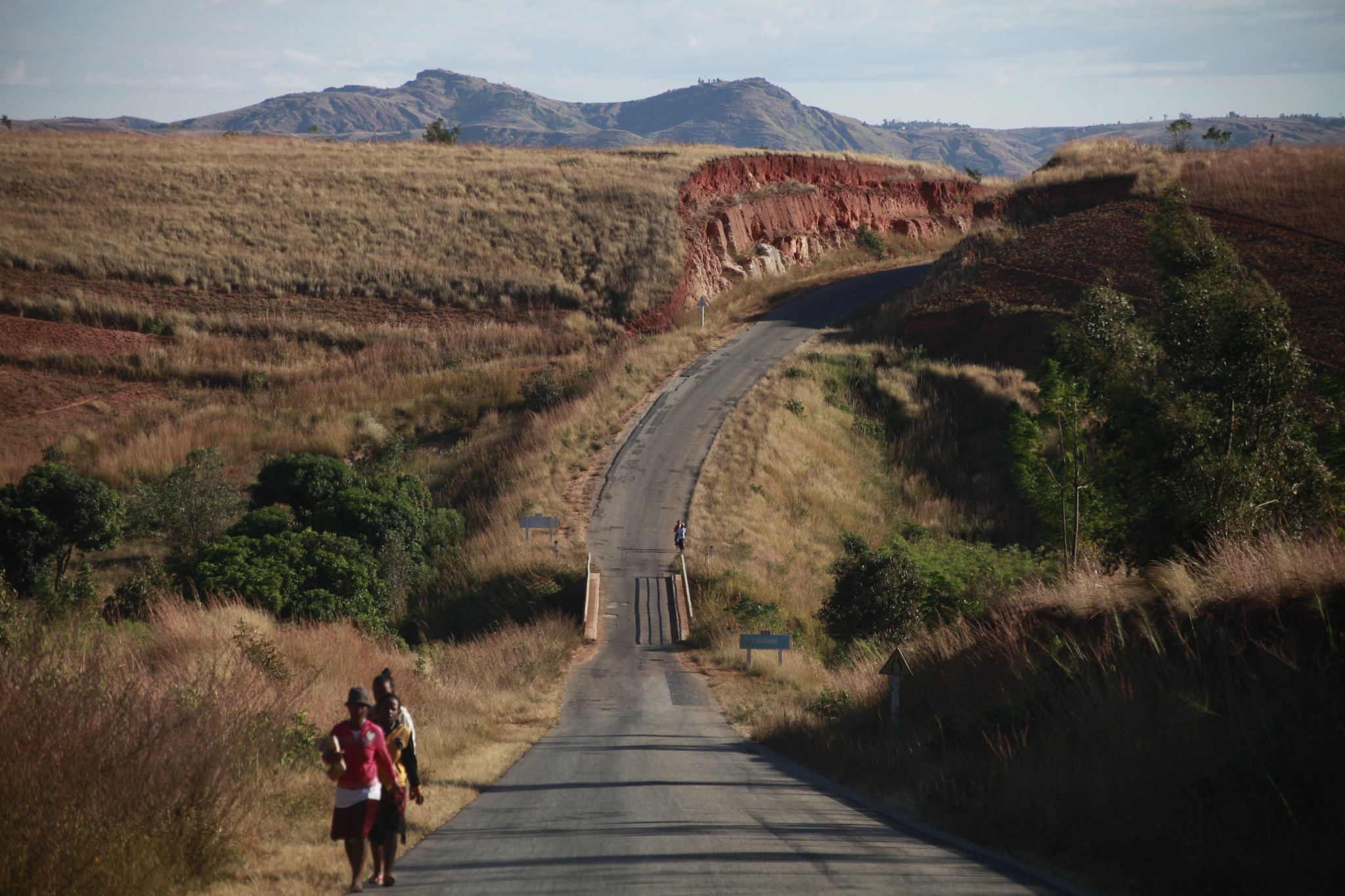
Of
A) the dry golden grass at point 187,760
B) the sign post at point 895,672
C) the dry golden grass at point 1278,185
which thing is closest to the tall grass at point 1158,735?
the sign post at point 895,672

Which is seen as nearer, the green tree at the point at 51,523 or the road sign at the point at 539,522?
the green tree at the point at 51,523

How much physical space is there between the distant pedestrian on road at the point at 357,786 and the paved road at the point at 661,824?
522 mm

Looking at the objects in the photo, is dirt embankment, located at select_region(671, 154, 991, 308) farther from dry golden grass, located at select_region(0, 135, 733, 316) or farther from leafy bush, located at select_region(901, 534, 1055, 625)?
leafy bush, located at select_region(901, 534, 1055, 625)

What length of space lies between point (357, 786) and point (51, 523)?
74.7 feet

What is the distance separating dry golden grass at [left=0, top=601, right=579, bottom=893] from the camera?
640 cm

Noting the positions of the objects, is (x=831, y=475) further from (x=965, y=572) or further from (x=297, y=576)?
(x=297, y=576)

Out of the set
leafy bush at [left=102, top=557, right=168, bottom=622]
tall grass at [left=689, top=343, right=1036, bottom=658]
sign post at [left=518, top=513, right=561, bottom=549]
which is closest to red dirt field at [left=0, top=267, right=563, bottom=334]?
tall grass at [left=689, top=343, right=1036, bottom=658]

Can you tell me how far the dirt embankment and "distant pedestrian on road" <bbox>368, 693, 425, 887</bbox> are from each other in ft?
148

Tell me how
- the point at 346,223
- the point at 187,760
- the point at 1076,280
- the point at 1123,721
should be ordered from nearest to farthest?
the point at 187,760, the point at 1123,721, the point at 1076,280, the point at 346,223

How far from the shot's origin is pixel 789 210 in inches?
2496

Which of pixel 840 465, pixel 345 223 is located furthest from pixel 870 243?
pixel 345 223

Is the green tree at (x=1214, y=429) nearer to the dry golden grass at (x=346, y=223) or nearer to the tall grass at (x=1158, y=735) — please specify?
the tall grass at (x=1158, y=735)

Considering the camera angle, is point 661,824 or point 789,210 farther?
point 789,210

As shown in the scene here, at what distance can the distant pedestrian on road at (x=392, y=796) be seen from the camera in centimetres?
686
